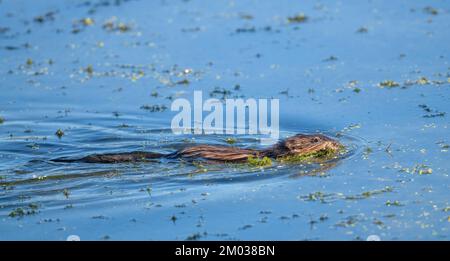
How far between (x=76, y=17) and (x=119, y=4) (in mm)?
1204

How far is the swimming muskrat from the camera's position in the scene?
31.4ft

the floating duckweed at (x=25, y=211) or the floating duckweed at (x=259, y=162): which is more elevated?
the floating duckweed at (x=259, y=162)

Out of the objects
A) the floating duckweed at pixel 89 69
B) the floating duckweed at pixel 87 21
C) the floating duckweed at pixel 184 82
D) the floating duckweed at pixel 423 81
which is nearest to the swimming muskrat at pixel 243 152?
the floating duckweed at pixel 423 81

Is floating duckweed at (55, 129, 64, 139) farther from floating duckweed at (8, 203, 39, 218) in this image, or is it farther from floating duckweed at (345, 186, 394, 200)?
floating duckweed at (345, 186, 394, 200)

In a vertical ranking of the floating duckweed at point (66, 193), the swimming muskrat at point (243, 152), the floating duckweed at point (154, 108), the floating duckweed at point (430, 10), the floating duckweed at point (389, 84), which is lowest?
the floating duckweed at point (66, 193)

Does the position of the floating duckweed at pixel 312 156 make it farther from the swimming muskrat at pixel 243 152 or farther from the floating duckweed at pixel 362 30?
the floating duckweed at pixel 362 30

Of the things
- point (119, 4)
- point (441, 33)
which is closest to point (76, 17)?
point (119, 4)

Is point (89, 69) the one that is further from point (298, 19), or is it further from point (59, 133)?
point (298, 19)

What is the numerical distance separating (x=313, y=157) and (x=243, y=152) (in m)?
0.75

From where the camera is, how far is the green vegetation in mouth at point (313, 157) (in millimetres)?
9555

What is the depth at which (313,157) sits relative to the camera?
31.6ft

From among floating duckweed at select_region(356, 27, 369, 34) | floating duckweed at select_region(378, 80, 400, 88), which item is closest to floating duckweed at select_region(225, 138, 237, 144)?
floating duckweed at select_region(378, 80, 400, 88)

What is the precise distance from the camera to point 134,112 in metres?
11.6

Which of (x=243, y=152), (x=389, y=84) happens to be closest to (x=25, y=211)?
(x=243, y=152)
